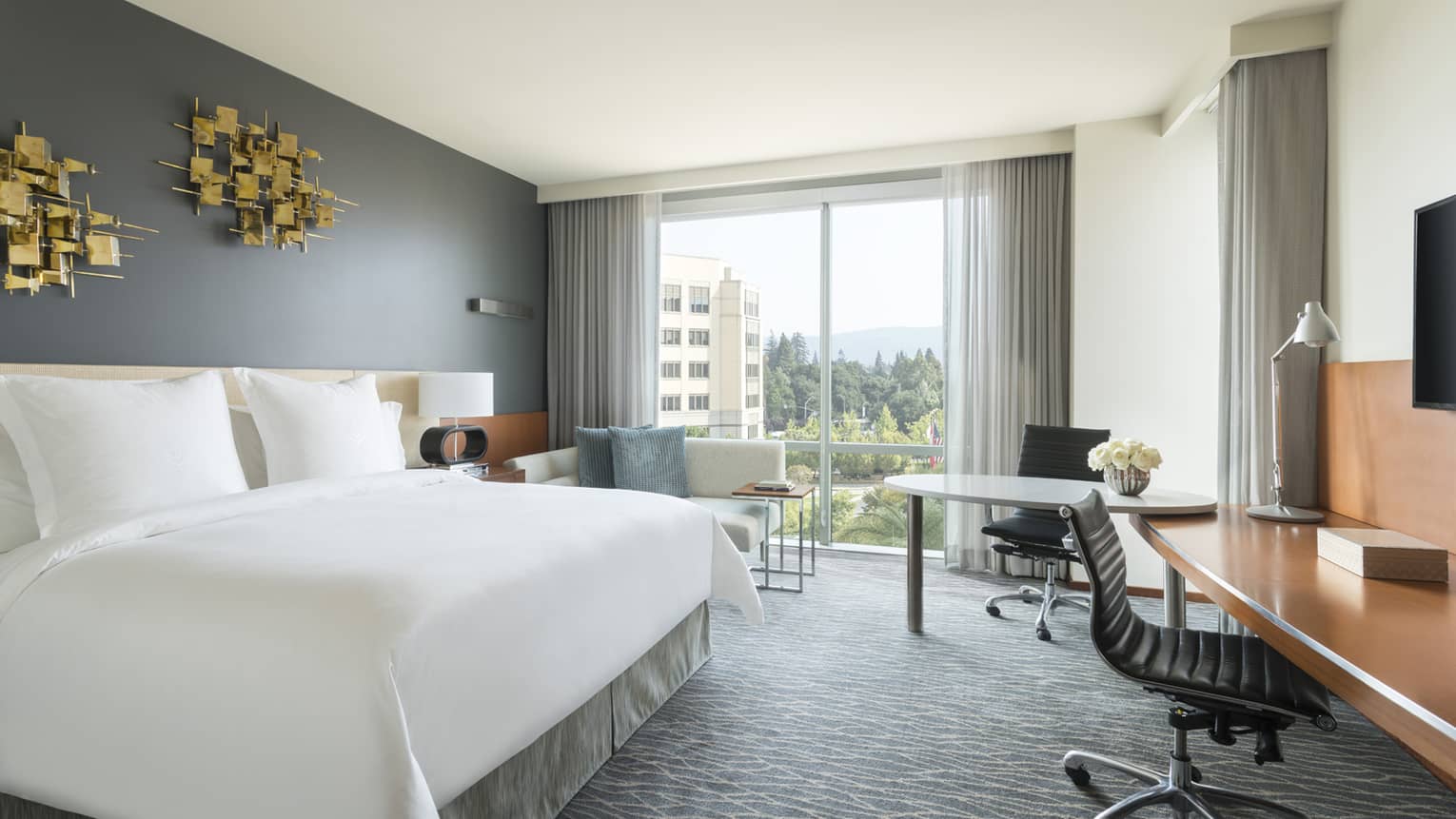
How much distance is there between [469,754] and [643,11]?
9.45ft

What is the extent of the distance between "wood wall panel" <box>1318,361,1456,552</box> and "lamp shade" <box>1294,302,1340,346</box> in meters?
0.24

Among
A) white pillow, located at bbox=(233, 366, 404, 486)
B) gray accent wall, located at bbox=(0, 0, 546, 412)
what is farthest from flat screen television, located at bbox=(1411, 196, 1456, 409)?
gray accent wall, located at bbox=(0, 0, 546, 412)

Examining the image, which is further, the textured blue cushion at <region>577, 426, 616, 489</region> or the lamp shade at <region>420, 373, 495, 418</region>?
the textured blue cushion at <region>577, 426, 616, 489</region>

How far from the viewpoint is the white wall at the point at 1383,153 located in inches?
94.9

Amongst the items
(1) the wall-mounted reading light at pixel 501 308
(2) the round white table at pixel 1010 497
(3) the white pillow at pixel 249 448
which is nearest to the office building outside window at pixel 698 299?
(1) the wall-mounted reading light at pixel 501 308

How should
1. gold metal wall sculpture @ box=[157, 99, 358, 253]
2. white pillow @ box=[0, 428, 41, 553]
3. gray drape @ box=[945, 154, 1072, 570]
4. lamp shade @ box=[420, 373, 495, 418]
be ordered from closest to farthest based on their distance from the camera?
1. white pillow @ box=[0, 428, 41, 553]
2. gold metal wall sculpture @ box=[157, 99, 358, 253]
3. lamp shade @ box=[420, 373, 495, 418]
4. gray drape @ box=[945, 154, 1072, 570]

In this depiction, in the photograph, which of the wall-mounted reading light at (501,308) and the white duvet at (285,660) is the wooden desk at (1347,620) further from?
the wall-mounted reading light at (501,308)

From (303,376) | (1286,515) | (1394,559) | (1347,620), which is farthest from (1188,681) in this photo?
(303,376)

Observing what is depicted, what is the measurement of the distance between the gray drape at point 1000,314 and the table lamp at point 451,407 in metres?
3.06

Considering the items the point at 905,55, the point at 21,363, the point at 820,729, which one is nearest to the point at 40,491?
the point at 21,363

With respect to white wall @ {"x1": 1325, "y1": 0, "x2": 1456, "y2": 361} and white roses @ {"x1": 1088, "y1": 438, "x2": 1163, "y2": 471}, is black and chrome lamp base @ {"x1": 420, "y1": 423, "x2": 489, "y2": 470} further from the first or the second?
white wall @ {"x1": 1325, "y1": 0, "x2": 1456, "y2": 361}

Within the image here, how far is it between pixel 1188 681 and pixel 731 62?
3199 mm

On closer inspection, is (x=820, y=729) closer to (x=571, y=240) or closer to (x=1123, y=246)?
(x=1123, y=246)

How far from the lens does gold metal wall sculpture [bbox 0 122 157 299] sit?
8.80ft
